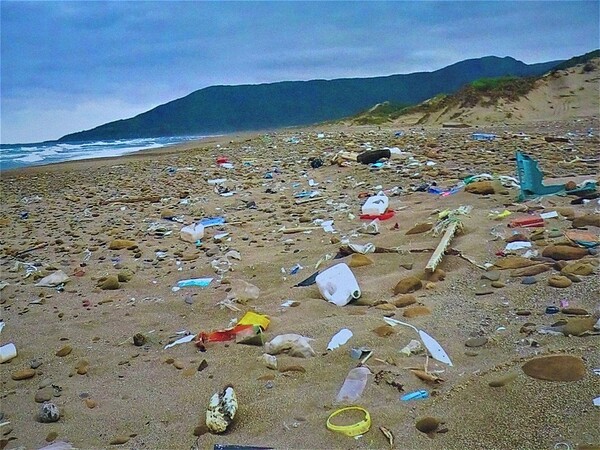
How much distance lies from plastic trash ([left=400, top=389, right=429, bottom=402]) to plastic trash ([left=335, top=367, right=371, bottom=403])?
0.48 feet

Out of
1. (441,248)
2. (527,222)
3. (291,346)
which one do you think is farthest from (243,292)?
(527,222)

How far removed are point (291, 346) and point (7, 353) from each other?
1309 millimetres

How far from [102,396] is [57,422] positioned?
0.18 meters

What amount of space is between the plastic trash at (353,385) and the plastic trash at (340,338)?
8.3 inches

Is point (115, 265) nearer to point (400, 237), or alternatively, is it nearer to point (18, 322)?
point (18, 322)

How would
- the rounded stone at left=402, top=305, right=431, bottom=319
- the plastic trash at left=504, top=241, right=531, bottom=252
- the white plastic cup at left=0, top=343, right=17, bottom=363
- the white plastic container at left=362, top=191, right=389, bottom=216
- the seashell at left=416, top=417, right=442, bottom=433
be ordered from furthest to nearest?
the white plastic container at left=362, top=191, right=389, bottom=216
the plastic trash at left=504, top=241, right=531, bottom=252
the white plastic cup at left=0, top=343, right=17, bottom=363
the rounded stone at left=402, top=305, right=431, bottom=319
the seashell at left=416, top=417, right=442, bottom=433

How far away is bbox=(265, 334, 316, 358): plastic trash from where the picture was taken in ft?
6.77

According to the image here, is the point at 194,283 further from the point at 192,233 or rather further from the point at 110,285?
the point at 192,233

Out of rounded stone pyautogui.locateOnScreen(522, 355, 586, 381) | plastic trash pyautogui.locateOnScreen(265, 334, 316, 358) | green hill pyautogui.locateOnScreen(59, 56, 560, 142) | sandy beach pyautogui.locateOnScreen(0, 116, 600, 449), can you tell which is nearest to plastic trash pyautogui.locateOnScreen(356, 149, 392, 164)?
sandy beach pyautogui.locateOnScreen(0, 116, 600, 449)

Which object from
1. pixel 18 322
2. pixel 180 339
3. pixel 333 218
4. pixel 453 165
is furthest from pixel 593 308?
pixel 453 165

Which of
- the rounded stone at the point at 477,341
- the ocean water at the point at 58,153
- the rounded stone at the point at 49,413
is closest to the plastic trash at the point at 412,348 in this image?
the rounded stone at the point at 477,341

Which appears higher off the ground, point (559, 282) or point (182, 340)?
point (559, 282)

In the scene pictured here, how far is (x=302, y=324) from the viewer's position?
2336 mm

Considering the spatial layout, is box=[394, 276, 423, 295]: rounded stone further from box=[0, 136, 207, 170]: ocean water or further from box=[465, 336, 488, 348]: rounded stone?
box=[0, 136, 207, 170]: ocean water
